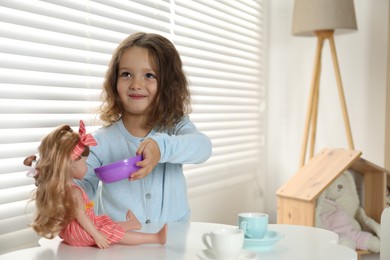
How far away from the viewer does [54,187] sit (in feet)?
3.25

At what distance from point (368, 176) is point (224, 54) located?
820 millimetres

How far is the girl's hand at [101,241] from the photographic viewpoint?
1.02 m

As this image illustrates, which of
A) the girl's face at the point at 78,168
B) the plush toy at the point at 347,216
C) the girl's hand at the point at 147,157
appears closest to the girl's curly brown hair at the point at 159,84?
the girl's hand at the point at 147,157

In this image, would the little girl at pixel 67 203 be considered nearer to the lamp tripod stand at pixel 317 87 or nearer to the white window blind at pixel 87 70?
the white window blind at pixel 87 70

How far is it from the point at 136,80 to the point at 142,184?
0.27 m

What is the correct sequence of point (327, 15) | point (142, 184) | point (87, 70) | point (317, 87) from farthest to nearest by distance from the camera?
point (317, 87) → point (327, 15) → point (87, 70) → point (142, 184)

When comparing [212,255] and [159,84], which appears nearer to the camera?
[212,255]

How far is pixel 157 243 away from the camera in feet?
3.42

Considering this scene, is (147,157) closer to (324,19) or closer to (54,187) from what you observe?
(54,187)

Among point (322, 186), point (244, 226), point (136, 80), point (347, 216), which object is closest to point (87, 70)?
point (136, 80)

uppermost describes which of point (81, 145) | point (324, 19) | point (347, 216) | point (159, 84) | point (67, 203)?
point (324, 19)

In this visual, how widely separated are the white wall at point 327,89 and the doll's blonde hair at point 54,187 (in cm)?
210

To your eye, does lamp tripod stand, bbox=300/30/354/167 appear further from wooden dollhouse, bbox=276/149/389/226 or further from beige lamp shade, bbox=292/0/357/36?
wooden dollhouse, bbox=276/149/389/226

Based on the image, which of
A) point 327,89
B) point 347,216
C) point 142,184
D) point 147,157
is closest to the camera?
point 147,157
